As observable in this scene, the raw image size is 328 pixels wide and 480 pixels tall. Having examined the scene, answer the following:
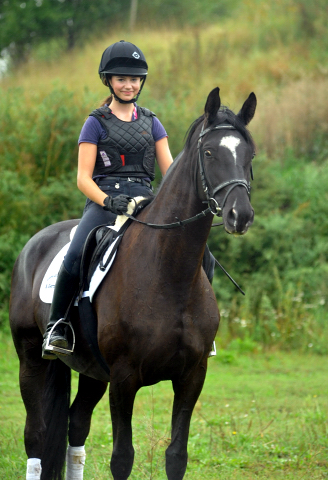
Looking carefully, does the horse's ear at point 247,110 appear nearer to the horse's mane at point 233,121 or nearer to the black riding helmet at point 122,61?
the horse's mane at point 233,121

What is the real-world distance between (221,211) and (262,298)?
7.75 metres

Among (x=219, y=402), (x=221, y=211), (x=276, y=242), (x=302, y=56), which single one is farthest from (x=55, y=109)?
(x=302, y=56)

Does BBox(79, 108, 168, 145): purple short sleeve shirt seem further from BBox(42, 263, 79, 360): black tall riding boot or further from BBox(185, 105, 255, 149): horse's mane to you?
BBox(185, 105, 255, 149): horse's mane

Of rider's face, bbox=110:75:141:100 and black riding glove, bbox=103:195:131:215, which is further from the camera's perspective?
rider's face, bbox=110:75:141:100

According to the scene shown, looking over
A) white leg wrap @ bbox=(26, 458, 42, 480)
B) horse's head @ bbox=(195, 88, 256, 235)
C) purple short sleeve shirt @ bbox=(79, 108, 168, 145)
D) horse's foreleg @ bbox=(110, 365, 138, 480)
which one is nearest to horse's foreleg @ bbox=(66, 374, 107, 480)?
white leg wrap @ bbox=(26, 458, 42, 480)

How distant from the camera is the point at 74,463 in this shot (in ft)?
16.0

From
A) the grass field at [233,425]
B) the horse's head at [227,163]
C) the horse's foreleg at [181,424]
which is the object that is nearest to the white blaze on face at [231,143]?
the horse's head at [227,163]

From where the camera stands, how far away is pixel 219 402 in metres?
7.62

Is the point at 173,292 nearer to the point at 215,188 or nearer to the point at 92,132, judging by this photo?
the point at 215,188

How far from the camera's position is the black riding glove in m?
3.98

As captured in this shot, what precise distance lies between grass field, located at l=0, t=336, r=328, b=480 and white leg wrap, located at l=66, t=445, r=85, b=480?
149 mm

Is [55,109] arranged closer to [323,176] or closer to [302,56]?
[323,176]

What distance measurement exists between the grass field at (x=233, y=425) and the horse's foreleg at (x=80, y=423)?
7.3 inches

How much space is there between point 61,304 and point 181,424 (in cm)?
120
